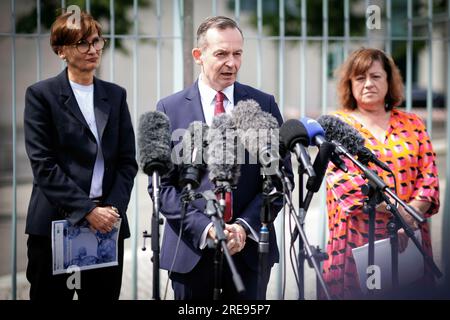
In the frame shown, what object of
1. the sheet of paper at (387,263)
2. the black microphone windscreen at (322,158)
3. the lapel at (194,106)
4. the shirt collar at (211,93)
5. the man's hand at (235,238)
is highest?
the shirt collar at (211,93)

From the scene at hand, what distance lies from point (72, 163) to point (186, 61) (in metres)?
1.84

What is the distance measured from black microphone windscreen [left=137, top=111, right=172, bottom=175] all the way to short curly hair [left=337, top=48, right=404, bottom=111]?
1.65 m

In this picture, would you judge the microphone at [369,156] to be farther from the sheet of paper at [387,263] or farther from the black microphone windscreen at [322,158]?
the sheet of paper at [387,263]

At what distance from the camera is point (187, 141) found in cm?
312

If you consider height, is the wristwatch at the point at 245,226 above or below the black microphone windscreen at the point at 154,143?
below

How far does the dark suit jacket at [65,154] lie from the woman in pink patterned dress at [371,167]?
51.4 inches

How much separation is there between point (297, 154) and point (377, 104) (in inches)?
63.4

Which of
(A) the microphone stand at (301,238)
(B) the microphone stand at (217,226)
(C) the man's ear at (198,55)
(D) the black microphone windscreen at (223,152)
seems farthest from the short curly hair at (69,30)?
(A) the microphone stand at (301,238)

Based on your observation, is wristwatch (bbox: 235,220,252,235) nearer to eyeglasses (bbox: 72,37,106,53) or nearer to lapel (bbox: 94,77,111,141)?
lapel (bbox: 94,77,111,141)

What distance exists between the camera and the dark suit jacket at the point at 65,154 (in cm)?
354

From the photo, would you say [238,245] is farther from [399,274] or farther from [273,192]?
[399,274]

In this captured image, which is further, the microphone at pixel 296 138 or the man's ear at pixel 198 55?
the man's ear at pixel 198 55

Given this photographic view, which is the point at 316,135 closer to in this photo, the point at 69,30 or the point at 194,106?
the point at 194,106
